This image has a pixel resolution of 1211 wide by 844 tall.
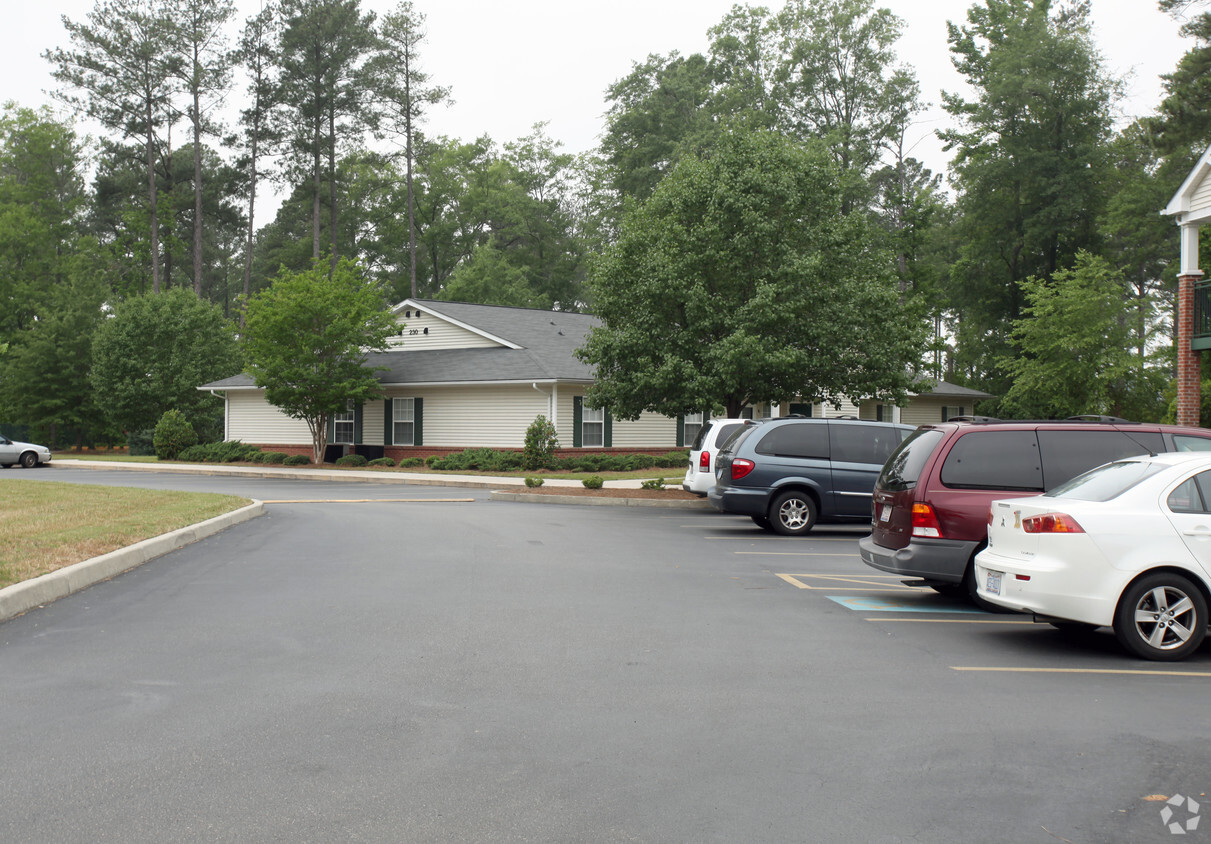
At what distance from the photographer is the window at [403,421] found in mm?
36406

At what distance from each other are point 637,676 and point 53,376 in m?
50.3

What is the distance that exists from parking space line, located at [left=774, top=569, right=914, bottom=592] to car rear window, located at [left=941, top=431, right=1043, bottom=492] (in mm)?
1776

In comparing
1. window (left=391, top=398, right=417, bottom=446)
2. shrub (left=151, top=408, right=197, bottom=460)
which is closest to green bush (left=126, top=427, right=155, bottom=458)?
shrub (left=151, top=408, right=197, bottom=460)

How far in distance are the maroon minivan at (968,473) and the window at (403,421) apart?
27.7 metres

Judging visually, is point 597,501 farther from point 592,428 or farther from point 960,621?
point 960,621

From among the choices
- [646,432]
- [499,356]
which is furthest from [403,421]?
[646,432]

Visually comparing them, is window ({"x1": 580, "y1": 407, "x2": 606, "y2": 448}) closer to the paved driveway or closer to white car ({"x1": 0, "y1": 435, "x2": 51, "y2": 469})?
white car ({"x1": 0, "y1": 435, "x2": 51, "y2": 469})

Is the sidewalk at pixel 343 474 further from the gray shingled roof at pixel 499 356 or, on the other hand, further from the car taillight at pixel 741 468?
the car taillight at pixel 741 468

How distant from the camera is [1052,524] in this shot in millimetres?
7539

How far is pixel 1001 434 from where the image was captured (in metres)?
9.94

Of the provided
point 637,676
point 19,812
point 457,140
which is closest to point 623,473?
point 637,676

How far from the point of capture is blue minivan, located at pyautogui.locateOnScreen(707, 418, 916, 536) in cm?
1634

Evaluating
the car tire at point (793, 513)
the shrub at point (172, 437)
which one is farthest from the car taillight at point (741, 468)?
the shrub at point (172, 437)

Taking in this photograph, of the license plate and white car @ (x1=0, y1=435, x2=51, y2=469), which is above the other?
white car @ (x1=0, y1=435, x2=51, y2=469)
